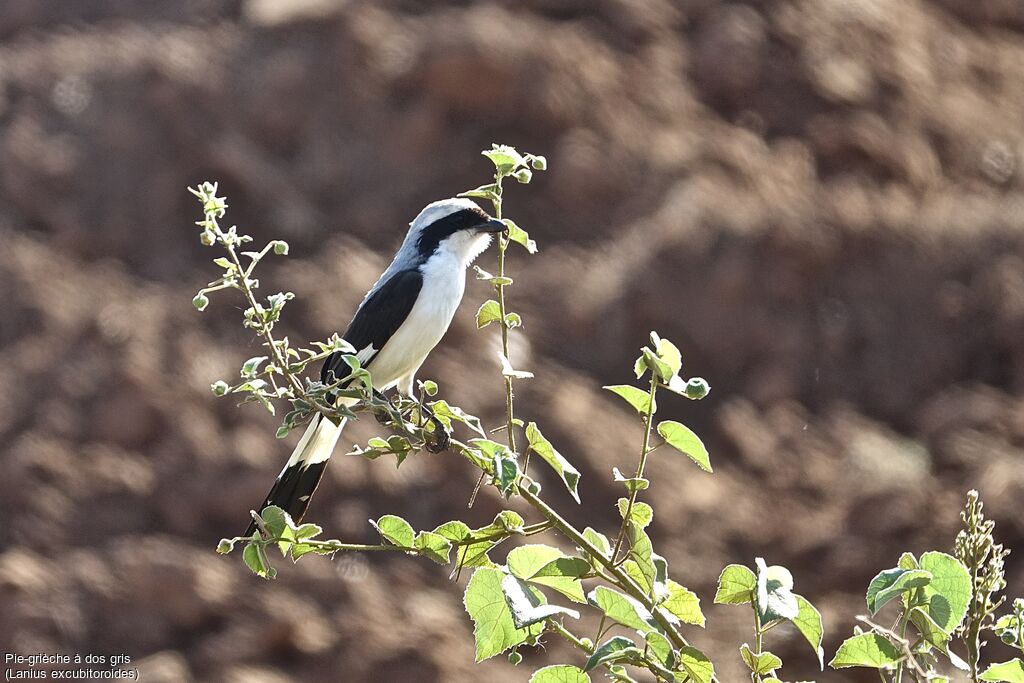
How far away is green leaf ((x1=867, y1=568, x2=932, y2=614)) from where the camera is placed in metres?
2.05

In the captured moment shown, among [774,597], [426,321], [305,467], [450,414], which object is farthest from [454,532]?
[426,321]

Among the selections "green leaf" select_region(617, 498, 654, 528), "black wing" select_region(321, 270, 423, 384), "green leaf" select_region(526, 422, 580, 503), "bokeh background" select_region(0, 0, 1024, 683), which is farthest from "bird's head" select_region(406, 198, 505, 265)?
"bokeh background" select_region(0, 0, 1024, 683)

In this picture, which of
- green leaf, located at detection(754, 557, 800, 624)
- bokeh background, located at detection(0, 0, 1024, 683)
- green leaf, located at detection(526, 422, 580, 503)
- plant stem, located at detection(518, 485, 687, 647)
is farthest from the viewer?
bokeh background, located at detection(0, 0, 1024, 683)

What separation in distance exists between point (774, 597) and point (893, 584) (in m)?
0.20

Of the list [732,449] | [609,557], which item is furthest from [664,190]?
[609,557]

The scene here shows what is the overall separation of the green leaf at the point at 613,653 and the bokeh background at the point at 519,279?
6.33 metres

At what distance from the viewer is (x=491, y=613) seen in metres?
2.28

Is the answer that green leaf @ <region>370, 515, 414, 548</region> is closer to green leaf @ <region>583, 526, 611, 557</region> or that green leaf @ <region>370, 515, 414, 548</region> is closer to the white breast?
green leaf @ <region>583, 526, 611, 557</region>

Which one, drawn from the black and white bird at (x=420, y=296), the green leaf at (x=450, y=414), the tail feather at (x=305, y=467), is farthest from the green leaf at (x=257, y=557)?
the black and white bird at (x=420, y=296)

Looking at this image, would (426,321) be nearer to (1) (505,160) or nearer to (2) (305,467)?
(2) (305,467)

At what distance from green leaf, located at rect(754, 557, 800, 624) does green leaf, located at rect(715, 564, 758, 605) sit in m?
0.03

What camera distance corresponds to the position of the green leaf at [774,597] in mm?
2012

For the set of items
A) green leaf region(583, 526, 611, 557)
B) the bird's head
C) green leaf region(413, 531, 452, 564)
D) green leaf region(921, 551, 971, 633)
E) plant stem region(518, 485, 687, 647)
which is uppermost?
green leaf region(921, 551, 971, 633)

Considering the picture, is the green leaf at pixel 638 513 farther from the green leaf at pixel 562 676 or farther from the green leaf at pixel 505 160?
the green leaf at pixel 505 160
